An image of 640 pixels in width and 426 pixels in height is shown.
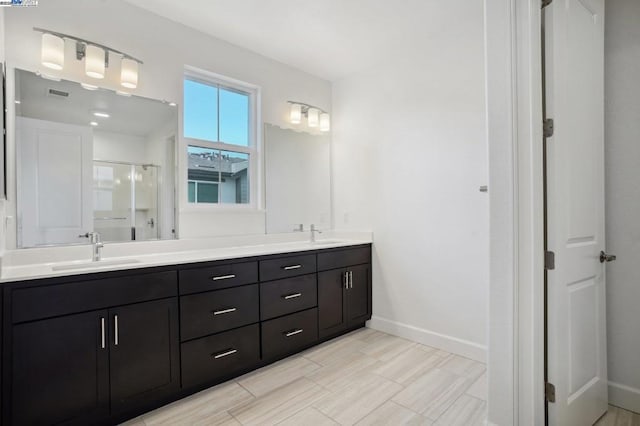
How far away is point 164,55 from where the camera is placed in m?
2.54

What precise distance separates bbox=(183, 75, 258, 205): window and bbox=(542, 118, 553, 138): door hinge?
2.37 m

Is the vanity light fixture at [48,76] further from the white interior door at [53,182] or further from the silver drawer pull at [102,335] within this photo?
the silver drawer pull at [102,335]

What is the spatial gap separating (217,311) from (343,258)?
1312 mm

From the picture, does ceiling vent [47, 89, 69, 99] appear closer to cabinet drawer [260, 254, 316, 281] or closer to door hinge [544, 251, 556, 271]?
cabinet drawer [260, 254, 316, 281]

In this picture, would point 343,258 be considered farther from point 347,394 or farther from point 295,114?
point 295,114

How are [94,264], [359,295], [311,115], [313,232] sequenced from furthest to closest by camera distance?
1. [311,115]
2. [313,232]
3. [359,295]
4. [94,264]

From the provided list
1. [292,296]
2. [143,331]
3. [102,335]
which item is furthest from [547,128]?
[102,335]

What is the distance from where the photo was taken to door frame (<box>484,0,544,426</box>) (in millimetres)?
1502

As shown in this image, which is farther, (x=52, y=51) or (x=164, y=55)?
(x=164, y=55)

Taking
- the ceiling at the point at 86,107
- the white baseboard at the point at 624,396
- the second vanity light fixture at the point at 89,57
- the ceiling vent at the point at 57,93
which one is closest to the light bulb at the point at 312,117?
the ceiling at the point at 86,107

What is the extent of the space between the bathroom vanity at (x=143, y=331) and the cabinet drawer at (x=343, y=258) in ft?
0.48

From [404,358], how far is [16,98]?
3238 millimetres

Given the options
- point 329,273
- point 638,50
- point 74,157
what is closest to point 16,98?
point 74,157

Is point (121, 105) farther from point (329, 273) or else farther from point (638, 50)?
point (638, 50)
